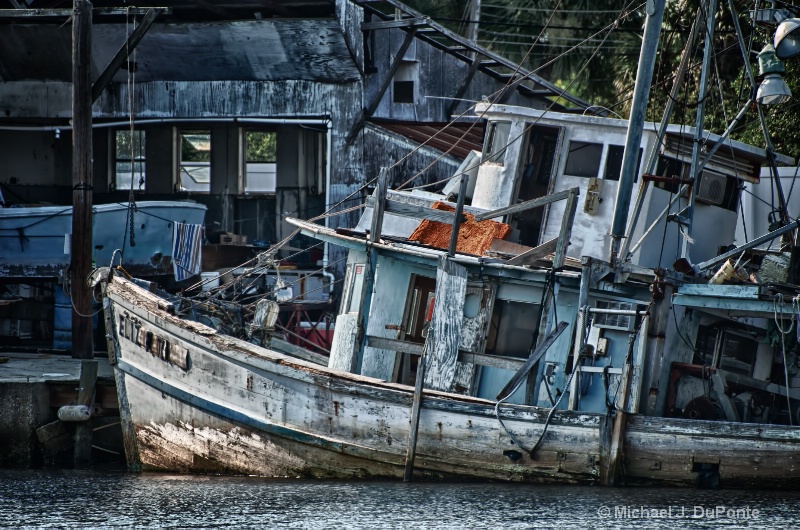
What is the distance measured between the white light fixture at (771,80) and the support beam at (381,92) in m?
9.76

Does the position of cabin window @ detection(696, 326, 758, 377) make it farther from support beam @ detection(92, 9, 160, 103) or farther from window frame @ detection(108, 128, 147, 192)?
window frame @ detection(108, 128, 147, 192)

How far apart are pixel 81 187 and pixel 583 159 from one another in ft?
24.8

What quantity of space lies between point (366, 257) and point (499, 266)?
175 centimetres

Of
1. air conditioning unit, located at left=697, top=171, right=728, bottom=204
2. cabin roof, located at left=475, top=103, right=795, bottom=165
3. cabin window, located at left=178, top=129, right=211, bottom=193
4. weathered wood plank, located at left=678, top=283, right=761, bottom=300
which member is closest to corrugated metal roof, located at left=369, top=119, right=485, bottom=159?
cabin window, located at left=178, top=129, right=211, bottom=193

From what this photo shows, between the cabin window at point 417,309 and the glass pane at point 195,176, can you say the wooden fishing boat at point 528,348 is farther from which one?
the glass pane at point 195,176

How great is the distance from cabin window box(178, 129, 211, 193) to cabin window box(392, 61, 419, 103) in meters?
4.19

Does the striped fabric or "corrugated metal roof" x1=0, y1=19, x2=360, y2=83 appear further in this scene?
"corrugated metal roof" x1=0, y1=19, x2=360, y2=83

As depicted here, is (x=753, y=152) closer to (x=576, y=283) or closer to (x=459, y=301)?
(x=576, y=283)

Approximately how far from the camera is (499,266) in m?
12.7

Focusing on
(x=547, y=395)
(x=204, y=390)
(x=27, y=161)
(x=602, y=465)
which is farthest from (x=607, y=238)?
(x=27, y=161)

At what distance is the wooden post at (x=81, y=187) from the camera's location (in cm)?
1609

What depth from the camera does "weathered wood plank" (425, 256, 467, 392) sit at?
12672 mm

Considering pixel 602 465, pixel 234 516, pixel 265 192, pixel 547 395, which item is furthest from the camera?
pixel 265 192

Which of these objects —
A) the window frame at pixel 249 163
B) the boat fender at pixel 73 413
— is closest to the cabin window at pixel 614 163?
the boat fender at pixel 73 413
